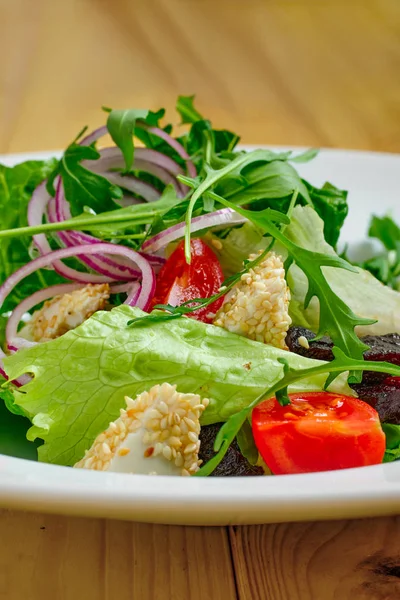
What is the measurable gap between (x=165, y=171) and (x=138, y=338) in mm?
954

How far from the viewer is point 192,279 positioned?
239 cm

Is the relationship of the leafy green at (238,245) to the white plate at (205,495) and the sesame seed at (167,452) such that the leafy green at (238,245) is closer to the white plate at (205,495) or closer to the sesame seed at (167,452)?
the sesame seed at (167,452)

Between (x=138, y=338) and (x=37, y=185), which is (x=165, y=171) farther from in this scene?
(x=138, y=338)

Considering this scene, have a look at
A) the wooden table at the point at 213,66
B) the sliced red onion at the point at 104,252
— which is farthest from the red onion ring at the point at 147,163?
the wooden table at the point at 213,66

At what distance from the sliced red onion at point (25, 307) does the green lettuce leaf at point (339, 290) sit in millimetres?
693

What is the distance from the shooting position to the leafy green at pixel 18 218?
2.88m

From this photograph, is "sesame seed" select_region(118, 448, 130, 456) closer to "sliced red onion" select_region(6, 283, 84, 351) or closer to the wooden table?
"sliced red onion" select_region(6, 283, 84, 351)

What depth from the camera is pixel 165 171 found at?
2.89m

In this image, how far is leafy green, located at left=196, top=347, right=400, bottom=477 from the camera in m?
1.84

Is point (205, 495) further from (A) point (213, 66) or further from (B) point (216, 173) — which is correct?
(A) point (213, 66)

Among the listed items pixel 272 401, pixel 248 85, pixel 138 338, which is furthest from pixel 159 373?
pixel 248 85

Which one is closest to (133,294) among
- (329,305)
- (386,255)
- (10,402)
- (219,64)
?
(10,402)

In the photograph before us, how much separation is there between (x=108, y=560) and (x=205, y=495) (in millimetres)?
522

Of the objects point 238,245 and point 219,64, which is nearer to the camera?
point 238,245
